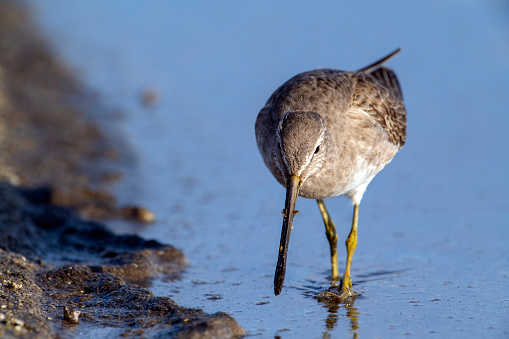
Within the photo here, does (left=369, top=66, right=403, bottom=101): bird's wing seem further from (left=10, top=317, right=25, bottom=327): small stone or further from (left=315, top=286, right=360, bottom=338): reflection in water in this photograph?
(left=10, top=317, right=25, bottom=327): small stone

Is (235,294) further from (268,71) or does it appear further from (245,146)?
(268,71)

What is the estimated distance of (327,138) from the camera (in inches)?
215

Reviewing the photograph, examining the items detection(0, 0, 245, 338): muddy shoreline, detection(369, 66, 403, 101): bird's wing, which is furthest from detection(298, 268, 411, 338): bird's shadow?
detection(369, 66, 403, 101): bird's wing

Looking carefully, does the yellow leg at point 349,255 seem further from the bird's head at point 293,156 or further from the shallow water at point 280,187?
the bird's head at point 293,156

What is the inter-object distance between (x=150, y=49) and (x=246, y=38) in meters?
2.02

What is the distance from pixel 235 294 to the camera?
18.5ft

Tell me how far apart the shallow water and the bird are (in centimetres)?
51

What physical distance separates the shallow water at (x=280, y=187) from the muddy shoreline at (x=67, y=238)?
1.14 feet

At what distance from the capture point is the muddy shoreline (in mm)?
4594

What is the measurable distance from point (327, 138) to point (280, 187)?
2.99 metres

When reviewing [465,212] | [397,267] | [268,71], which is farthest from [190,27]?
[397,267]

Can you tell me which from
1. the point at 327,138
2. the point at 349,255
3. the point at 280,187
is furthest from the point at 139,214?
Answer: the point at 327,138

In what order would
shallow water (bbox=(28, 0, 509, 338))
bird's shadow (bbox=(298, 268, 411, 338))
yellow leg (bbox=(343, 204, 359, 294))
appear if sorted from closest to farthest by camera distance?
1. bird's shadow (bbox=(298, 268, 411, 338))
2. shallow water (bbox=(28, 0, 509, 338))
3. yellow leg (bbox=(343, 204, 359, 294))

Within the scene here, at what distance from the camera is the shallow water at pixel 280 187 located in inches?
214
